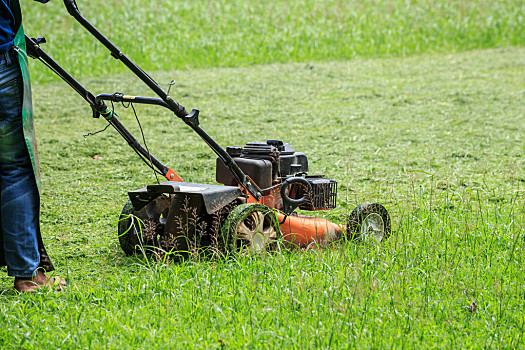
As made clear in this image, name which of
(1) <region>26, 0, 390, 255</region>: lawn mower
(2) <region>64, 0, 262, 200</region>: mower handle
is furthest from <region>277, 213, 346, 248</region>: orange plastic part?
(2) <region>64, 0, 262, 200</region>: mower handle

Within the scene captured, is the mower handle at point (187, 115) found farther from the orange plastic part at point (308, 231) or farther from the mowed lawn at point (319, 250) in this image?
the mowed lawn at point (319, 250)

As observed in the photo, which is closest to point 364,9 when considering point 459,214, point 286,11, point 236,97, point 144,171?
point 286,11

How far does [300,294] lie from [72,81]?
164cm

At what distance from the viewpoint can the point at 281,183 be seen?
3.96m

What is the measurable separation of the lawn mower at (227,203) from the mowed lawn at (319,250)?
135 millimetres

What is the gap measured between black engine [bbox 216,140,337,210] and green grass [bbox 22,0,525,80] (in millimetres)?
7491

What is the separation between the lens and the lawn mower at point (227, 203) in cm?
337

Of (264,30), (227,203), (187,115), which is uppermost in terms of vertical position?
(264,30)

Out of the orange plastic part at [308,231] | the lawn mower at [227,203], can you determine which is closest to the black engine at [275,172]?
the lawn mower at [227,203]

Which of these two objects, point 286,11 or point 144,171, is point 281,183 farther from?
point 286,11

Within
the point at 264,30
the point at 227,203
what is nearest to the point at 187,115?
the point at 227,203

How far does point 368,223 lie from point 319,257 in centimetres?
45

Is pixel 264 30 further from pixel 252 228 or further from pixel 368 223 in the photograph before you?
pixel 252 228

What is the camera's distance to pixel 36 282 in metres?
3.11
